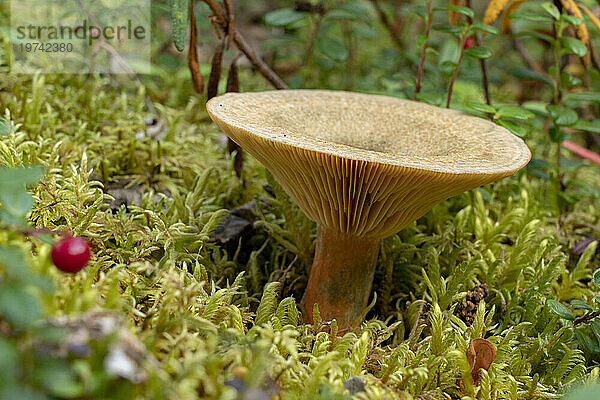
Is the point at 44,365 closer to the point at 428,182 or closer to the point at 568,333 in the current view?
the point at 428,182

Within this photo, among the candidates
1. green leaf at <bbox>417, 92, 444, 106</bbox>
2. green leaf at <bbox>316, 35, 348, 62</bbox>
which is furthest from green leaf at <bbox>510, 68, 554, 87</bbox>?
green leaf at <bbox>316, 35, 348, 62</bbox>

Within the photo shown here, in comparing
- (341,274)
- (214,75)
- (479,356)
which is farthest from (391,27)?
(479,356)

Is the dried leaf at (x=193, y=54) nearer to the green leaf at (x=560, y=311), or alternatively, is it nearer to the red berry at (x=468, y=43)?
the red berry at (x=468, y=43)

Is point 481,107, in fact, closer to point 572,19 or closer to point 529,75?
point 572,19

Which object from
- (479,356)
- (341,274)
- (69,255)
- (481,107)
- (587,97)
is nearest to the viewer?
(69,255)

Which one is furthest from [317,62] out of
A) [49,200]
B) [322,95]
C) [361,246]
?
[49,200]

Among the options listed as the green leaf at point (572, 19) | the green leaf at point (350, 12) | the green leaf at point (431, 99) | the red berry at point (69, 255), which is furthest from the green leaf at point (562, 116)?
the red berry at point (69, 255)
